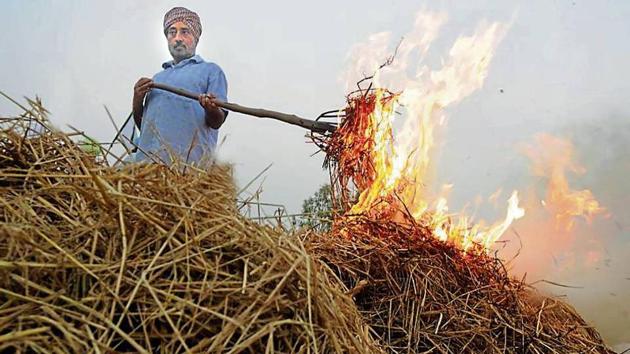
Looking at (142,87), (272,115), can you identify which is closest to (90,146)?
(142,87)

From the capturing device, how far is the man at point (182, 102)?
394 centimetres

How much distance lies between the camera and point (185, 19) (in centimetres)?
461

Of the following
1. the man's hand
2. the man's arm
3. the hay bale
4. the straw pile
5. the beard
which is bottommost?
the straw pile

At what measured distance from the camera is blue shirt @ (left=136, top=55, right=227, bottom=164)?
3900mm

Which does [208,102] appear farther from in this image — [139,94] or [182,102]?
[139,94]

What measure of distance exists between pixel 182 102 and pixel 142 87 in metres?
0.27

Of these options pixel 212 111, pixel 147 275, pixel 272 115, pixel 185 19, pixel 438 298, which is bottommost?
pixel 147 275

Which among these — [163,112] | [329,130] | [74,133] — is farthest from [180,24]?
[74,133]

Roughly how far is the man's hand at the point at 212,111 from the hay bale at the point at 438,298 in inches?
50.4

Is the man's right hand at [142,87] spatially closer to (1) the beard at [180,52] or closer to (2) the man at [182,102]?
(2) the man at [182,102]

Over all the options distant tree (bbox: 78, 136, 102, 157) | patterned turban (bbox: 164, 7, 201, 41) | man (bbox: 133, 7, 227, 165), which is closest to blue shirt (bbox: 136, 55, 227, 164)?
man (bbox: 133, 7, 227, 165)

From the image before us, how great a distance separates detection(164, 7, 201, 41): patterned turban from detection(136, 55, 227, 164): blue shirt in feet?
1.04

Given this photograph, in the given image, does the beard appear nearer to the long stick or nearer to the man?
the man

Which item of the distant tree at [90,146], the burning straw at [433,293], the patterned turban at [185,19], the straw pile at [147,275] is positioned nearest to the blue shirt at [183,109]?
the patterned turban at [185,19]
